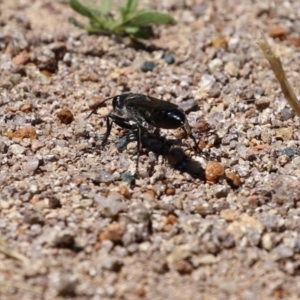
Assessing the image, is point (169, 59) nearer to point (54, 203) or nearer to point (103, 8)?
point (103, 8)

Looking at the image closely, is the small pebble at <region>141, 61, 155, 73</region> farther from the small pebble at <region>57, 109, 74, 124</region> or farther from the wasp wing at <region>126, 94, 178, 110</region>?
the small pebble at <region>57, 109, 74, 124</region>

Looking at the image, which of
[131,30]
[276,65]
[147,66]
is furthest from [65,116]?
[276,65]

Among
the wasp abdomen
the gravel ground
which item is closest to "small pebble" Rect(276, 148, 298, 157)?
the gravel ground

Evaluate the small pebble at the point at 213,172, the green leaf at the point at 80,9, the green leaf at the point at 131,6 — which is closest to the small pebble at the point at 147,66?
the green leaf at the point at 131,6

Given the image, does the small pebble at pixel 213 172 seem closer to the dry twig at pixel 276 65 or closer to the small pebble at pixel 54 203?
the dry twig at pixel 276 65

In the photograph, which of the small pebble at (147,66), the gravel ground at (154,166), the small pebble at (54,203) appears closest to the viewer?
the gravel ground at (154,166)

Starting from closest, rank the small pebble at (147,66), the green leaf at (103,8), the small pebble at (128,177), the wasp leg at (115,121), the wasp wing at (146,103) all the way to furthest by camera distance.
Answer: the small pebble at (128,177) → the wasp wing at (146,103) → the wasp leg at (115,121) → the small pebble at (147,66) → the green leaf at (103,8)

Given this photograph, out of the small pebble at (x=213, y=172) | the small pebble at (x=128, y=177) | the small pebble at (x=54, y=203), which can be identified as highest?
the small pebble at (x=213, y=172)
